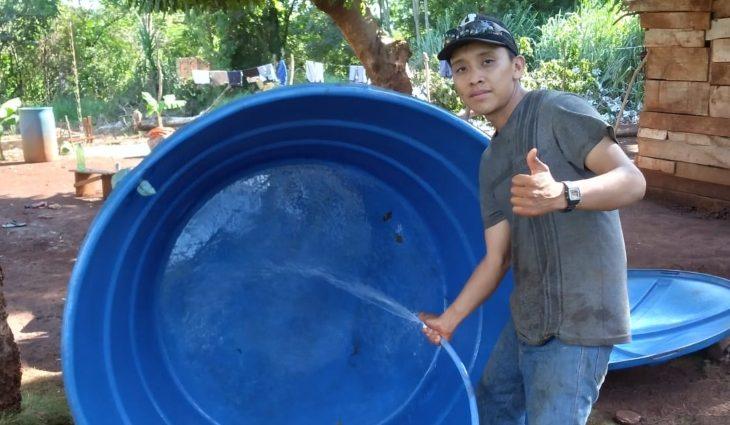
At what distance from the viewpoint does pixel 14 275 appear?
5.53m

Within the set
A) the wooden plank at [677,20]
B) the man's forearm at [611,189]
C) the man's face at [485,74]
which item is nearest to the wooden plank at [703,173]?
the wooden plank at [677,20]

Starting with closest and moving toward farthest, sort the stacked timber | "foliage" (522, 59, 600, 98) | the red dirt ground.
Answer: the red dirt ground → the stacked timber → "foliage" (522, 59, 600, 98)

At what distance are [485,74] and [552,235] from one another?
0.42 meters

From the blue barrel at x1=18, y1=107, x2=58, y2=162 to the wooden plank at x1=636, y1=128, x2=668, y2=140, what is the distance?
889 cm

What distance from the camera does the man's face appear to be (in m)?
1.85

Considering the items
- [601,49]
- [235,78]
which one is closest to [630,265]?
[601,49]

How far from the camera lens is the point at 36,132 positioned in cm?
1175

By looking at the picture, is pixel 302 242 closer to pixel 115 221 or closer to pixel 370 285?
pixel 370 285

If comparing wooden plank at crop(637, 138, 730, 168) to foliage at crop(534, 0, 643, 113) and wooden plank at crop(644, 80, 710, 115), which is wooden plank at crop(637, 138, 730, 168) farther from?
foliage at crop(534, 0, 643, 113)

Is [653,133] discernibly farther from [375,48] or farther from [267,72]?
[267,72]

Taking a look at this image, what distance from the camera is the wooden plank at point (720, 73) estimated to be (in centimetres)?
602

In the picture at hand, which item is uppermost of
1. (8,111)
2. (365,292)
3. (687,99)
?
(687,99)

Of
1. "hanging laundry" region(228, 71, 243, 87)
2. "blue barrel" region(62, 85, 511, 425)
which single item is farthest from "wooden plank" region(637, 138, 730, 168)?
"hanging laundry" region(228, 71, 243, 87)

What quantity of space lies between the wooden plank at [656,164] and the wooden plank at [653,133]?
201 millimetres
